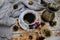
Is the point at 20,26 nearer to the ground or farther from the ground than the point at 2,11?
nearer to the ground

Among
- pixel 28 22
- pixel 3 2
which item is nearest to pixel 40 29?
pixel 28 22

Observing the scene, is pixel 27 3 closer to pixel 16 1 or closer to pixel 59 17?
pixel 16 1

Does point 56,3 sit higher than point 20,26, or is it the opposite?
point 56,3

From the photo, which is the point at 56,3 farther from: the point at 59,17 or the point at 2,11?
the point at 2,11

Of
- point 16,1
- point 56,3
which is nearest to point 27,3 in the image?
point 16,1

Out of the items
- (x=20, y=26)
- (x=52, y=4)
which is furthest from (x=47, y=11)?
(x=20, y=26)

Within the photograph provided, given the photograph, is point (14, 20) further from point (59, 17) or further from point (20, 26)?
point (59, 17)

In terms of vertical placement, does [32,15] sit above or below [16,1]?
below
